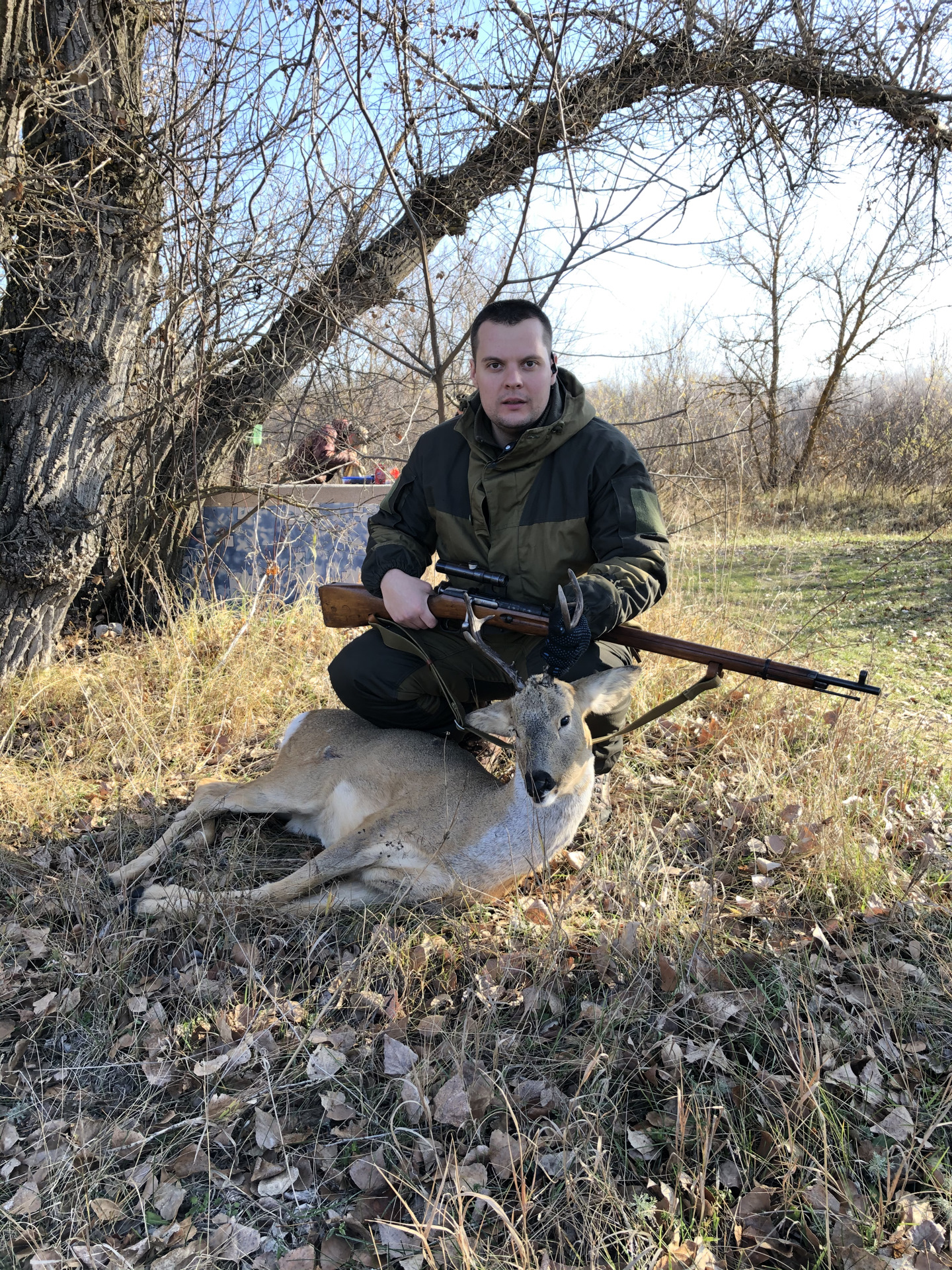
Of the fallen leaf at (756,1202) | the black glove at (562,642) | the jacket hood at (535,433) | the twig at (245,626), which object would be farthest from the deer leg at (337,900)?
the twig at (245,626)

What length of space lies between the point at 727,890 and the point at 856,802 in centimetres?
89

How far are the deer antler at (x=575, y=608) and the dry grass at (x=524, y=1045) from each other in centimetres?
113

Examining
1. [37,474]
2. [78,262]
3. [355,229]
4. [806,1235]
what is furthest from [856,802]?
[78,262]

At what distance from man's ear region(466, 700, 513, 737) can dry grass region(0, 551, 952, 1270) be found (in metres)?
0.71

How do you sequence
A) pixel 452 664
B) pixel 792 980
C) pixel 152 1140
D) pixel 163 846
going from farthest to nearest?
pixel 452 664
pixel 163 846
pixel 792 980
pixel 152 1140

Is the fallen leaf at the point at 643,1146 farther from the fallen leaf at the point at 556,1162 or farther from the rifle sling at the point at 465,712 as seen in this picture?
the rifle sling at the point at 465,712

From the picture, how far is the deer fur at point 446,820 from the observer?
3549mm

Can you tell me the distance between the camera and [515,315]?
13.1 ft

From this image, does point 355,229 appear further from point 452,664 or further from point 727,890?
point 727,890

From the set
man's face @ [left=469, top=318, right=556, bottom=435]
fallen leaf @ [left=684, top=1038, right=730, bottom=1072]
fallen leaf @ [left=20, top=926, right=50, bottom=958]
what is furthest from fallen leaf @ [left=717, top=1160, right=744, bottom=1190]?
man's face @ [left=469, top=318, right=556, bottom=435]

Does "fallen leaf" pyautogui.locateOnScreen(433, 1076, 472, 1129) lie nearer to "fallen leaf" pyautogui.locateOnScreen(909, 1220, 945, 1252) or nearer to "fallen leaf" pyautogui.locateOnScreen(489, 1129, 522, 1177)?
"fallen leaf" pyautogui.locateOnScreen(489, 1129, 522, 1177)

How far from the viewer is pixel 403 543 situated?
453cm

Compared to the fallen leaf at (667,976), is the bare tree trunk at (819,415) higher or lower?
higher

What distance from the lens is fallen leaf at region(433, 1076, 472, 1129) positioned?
2.60m
